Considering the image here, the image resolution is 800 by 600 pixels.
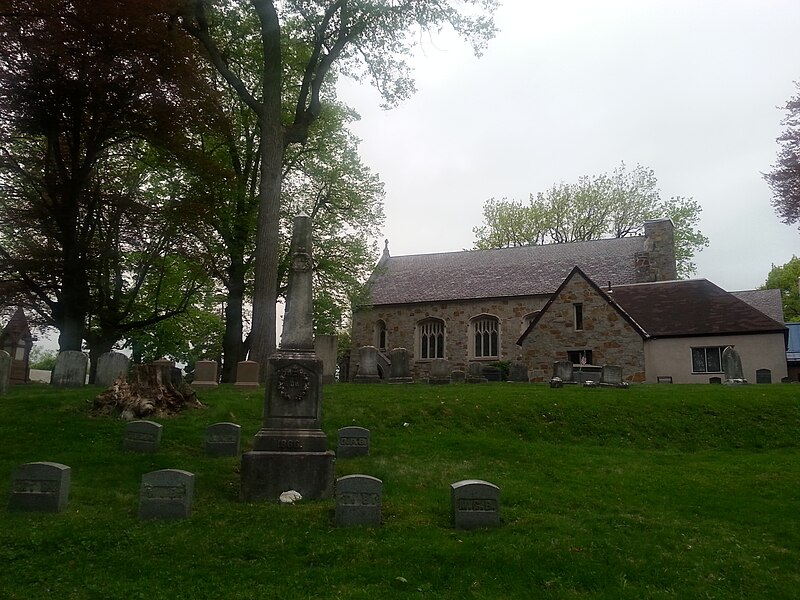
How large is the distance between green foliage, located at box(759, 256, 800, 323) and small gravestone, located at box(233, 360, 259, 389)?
47.7 m

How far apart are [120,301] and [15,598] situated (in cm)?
2153

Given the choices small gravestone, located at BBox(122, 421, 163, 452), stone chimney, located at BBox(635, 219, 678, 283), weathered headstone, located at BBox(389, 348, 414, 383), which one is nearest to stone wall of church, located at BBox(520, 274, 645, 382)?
weathered headstone, located at BBox(389, 348, 414, 383)

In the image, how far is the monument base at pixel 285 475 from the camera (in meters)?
8.90

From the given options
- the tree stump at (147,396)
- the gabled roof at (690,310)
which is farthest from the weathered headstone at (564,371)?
the tree stump at (147,396)

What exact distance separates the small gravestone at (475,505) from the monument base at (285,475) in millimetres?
2194

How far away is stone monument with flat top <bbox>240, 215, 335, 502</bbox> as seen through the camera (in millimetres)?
8953

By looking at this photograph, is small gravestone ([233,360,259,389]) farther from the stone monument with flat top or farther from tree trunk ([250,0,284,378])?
the stone monument with flat top

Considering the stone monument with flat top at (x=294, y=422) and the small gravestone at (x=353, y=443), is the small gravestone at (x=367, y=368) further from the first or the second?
the stone monument with flat top at (x=294, y=422)

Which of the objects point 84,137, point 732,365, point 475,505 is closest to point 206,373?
point 84,137

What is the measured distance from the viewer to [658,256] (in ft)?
103

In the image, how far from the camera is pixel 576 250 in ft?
115

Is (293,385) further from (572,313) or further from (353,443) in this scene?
(572,313)

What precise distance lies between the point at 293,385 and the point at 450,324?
83.1 ft

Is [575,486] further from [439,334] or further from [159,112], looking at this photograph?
[439,334]
